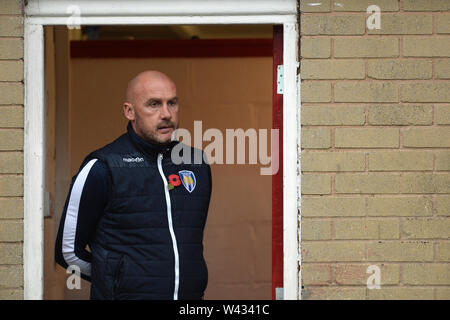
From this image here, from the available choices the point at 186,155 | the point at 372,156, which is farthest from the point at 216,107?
Result: the point at 372,156

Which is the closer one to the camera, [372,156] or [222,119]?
[372,156]

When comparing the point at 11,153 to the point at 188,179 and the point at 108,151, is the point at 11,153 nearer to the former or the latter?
the point at 108,151

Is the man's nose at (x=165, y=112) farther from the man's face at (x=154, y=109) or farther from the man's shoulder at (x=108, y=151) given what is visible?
the man's shoulder at (x=108, y=151)

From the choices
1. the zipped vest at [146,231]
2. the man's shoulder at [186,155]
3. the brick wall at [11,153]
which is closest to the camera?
the brick wall at [11,153]

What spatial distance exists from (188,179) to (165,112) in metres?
0.38

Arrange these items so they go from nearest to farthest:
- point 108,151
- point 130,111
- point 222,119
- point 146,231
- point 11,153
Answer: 1. point 11,153
2. point 146,231
3. point 108,151
4. point 130,111
5. point 222,119

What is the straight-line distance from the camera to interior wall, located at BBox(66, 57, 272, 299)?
220 inches

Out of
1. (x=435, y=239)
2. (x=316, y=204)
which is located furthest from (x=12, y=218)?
(x=435, y=239)

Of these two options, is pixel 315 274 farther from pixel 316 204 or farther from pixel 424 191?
pixel 424 191

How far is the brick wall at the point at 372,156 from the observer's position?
10.8 feet

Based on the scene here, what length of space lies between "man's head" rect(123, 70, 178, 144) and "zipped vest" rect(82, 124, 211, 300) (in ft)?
0.26

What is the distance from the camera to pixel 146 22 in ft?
11.1

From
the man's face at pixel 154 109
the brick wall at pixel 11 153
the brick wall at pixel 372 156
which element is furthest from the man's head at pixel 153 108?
the brick wall at pixel 372 156

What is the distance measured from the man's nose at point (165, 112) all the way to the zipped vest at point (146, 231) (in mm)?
167
